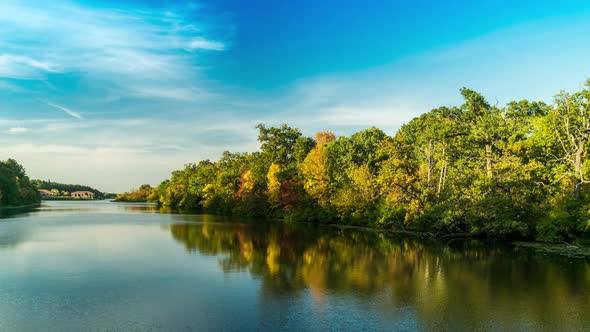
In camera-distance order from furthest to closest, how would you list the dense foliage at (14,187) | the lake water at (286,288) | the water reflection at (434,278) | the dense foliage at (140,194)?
the dense foliage at (140,194), the dense foliage at (14,187), the water reflection at (434,278), the lake water at (286,288)

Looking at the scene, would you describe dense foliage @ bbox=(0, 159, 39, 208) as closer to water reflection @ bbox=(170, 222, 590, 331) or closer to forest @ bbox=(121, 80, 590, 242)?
forest @ bbox=(121, 80, 590, 242)

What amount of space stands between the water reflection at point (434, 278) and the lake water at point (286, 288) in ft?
0.21

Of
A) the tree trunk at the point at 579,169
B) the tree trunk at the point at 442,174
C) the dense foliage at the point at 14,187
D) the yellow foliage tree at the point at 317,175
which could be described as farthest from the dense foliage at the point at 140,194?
the tree trunk at the point at 579,169

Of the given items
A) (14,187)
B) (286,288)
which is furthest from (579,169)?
(14,187)

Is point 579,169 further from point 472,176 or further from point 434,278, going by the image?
point 434,278

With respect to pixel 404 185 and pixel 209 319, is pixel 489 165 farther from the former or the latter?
pixel 209 319

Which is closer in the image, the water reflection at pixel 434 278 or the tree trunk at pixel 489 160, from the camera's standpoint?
the water reflection at pixel 434 278

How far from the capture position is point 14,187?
11031cm

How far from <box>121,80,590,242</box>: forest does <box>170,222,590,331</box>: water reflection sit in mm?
3728

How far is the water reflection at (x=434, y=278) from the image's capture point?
13734mm

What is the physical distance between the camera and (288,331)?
1179cm

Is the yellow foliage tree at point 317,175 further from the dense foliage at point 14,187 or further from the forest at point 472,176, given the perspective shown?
the dense foliage at point 14,187

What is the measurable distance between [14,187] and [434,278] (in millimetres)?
121792

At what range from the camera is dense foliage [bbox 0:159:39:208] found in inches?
4191
